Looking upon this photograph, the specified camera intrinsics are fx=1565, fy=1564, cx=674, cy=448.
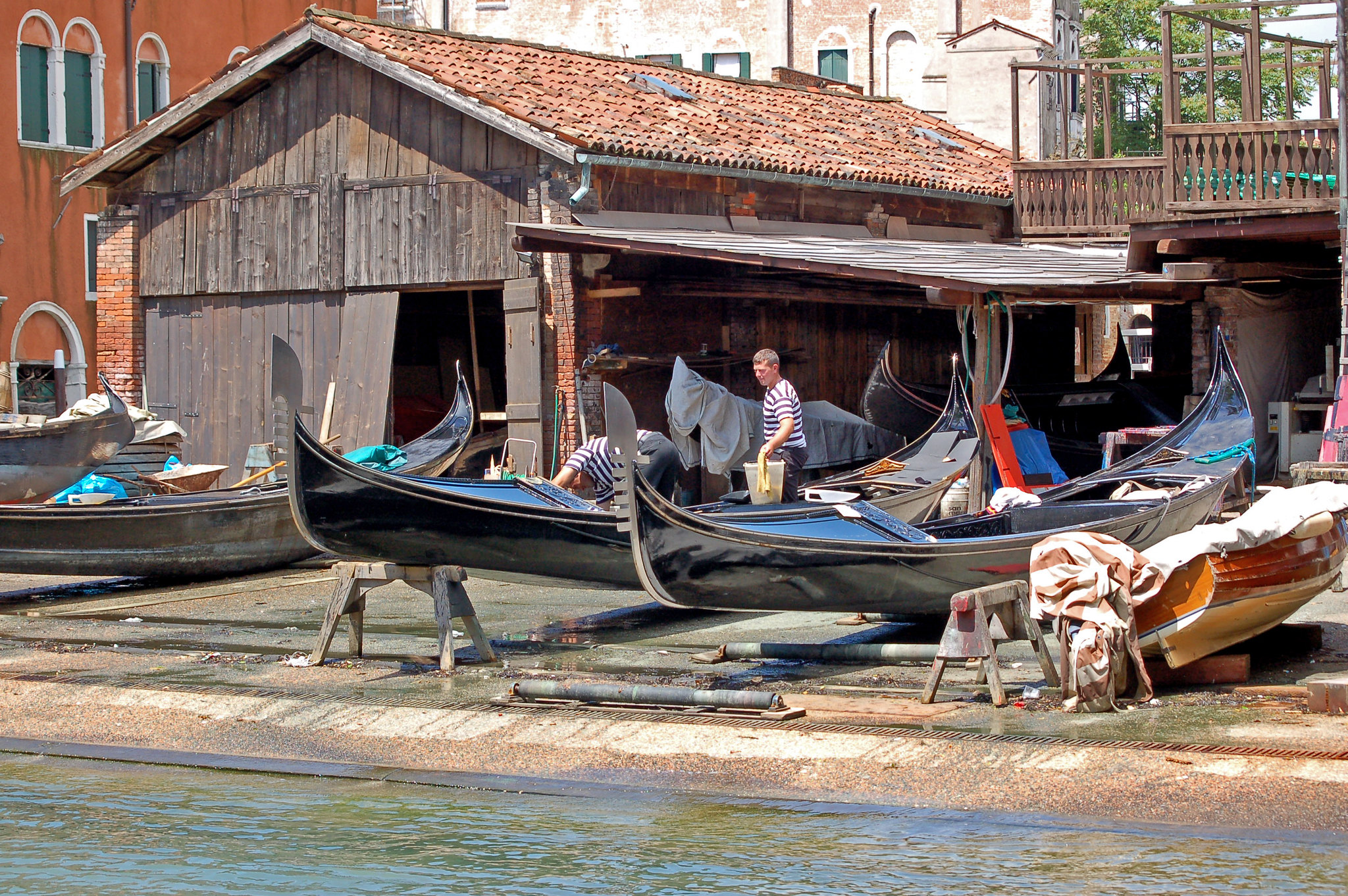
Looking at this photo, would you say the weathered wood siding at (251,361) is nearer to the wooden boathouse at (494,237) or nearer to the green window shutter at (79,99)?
the wooden boathouse at (494,237)

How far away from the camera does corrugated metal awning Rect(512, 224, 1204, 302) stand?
36.8 ft

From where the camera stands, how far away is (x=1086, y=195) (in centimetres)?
1842

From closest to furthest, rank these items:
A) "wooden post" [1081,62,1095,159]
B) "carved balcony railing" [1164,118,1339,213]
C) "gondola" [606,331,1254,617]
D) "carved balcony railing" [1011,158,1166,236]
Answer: "gondola" [606,331,1254,617]
"carved balcony railing" [1164,118,1339,213]
"wooden post" [1081,62,1095,159]
"carved balcony railing" [1011,158,1166,236]

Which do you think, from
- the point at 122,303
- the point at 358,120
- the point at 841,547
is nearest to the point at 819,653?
the point at 841,547

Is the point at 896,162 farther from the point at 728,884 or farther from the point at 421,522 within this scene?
the point at 728,884

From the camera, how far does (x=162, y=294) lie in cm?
1565

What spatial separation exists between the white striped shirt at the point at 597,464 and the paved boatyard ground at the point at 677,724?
3.02ft

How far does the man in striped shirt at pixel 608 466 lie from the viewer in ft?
31.6

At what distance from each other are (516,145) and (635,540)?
721 cm

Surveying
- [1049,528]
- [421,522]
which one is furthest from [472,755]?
[1049,528]

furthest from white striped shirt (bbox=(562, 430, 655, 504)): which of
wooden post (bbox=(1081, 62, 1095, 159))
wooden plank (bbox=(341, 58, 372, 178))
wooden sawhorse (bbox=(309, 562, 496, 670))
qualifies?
wooden post (bbox=(1081, 62, 1095, 159))

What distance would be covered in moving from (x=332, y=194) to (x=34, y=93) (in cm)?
1140

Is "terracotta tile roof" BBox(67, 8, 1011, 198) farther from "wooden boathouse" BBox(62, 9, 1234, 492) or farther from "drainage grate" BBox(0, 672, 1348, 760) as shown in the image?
"drainage grate" BBox(0, 672, 1348, 760)

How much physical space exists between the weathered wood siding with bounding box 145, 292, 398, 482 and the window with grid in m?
20.6
